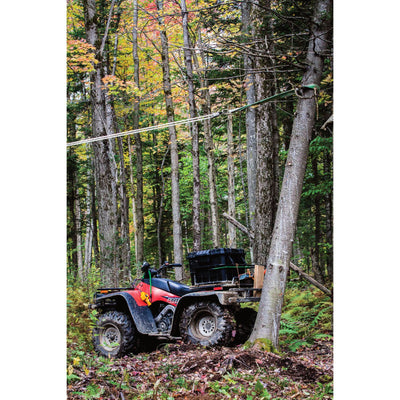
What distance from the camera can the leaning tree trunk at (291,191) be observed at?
17.5ft

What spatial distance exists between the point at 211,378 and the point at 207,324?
1.83m

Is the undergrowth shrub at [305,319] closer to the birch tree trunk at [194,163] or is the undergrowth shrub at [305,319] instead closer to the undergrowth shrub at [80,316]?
the undergrowth shrub at [80,316]

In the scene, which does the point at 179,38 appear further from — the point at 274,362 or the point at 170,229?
the point at 274,362

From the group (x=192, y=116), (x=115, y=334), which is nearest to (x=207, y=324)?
(x=115, y=334)

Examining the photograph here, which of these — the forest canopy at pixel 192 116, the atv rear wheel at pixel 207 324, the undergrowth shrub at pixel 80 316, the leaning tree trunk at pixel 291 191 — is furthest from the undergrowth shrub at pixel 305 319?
the undergrowth shrub at pixel 80 316

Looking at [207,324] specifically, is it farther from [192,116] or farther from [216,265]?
[192,116]

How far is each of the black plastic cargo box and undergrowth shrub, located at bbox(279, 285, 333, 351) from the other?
1181mm

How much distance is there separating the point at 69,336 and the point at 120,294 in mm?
942

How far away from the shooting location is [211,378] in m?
4.12

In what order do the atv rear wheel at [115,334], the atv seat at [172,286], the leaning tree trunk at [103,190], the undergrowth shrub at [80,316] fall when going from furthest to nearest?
the leaning tree trunk at [103,190]
the atv seat at [172,286]
the atv rear wheel at [115,334]
the undergrowth shrub at [80,316]

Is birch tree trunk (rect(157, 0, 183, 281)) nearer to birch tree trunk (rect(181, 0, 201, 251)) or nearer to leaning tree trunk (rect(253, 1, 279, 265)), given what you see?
birch tree trunk (rect(181, 0, 201, 251))

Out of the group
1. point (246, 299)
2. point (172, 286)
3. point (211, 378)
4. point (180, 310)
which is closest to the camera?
point (211, 378)

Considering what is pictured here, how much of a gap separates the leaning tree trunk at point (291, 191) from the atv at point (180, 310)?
0.52 m

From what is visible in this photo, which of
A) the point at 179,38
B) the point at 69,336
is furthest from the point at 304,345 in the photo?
the point at 179,38
